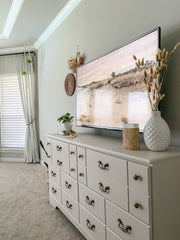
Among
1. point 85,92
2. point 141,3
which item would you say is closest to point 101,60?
point 85,92

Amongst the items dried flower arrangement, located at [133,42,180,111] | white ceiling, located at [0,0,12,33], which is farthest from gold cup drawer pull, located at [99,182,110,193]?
white ceiling, located at [0,0,12,33]

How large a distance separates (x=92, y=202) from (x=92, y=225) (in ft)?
0.60

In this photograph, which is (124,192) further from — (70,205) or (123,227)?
(70,205)

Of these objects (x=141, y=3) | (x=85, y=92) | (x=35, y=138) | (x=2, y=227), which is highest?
(x=141, y=3)

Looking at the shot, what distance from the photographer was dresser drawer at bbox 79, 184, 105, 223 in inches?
54.4

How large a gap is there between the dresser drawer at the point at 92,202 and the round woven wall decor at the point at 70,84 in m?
1.50

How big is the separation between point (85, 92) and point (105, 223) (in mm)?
1387

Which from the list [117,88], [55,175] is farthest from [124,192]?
[55,175]

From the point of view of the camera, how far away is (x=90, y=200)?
1508mm

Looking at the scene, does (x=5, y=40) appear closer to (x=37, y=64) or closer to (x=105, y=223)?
→ (x=37, y=64)

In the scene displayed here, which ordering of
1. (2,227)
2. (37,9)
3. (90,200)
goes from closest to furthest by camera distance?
(90,200) → (2,227) → (37,9)

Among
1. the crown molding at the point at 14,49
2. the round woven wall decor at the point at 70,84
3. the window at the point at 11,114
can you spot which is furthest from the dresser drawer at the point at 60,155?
the crown molding at the point at 14,49

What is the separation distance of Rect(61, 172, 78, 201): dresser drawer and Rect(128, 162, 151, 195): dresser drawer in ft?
2.47

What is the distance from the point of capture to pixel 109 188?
4.23 ft
